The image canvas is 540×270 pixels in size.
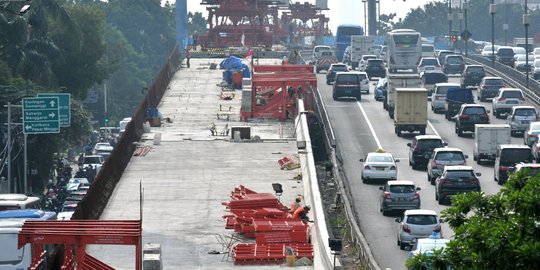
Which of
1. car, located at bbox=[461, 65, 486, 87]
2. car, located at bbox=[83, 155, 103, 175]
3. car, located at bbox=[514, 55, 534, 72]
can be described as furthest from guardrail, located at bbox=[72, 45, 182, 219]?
car, located at bbox=[514, 55, 534, 72]

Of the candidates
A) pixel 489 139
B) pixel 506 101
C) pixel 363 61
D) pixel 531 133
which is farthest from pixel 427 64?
pixel 489 139

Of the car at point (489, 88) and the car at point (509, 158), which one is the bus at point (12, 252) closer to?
the car at point (509, 158)

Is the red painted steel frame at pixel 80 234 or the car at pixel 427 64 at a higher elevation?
the car at pixel 427 64

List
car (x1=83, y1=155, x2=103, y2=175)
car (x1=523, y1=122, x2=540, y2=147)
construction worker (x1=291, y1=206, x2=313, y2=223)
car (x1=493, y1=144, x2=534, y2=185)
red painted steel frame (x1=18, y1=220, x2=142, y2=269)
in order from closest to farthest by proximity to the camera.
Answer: red painted steel frame (x1=18, y1=220, x2=142, y2=269) < construction worker (x1=291, y1=206, x2=313, y2=223) < car (x1=493, y1=144, x2=534, y2=185) < car (x1=523, y1=122, x2=540, y2=147) < car (x1=83, y1=155, x2=103, y2=175)

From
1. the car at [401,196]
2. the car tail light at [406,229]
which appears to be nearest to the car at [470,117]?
the car at [401,196]

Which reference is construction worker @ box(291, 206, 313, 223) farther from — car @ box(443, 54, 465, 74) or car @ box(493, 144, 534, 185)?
car @ box(443, 54, 465, 74)

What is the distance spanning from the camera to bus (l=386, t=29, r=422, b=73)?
349ft

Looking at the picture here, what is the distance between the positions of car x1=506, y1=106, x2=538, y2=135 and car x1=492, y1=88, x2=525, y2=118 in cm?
686

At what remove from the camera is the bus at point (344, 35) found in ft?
461

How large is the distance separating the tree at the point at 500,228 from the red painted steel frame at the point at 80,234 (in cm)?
1033

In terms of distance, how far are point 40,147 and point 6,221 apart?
135 feet

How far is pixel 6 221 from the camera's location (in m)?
38.2

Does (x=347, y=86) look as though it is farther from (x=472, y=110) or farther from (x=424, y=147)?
(x=424, y=147)

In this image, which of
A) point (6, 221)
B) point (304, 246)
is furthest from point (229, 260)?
point (6, 221)
